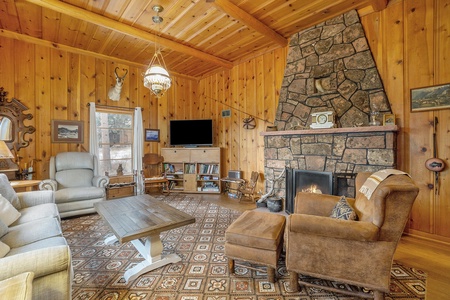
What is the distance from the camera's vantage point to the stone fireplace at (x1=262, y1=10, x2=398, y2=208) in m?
2.80

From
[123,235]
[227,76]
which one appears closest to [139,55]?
[227,76]

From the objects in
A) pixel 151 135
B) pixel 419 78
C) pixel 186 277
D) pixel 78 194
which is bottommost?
pixel 186 277

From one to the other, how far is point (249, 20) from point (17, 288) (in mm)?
3517

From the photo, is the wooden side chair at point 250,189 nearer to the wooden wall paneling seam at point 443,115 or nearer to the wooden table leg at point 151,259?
the wooden table leg at point 151,259

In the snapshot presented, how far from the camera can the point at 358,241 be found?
148cm

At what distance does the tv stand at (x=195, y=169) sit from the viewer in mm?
4969

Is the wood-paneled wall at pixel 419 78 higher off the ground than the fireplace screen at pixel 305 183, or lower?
higher

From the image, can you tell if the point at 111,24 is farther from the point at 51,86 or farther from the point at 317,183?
the point at 317,183

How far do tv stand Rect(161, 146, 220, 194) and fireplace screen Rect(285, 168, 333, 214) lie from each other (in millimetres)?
1931

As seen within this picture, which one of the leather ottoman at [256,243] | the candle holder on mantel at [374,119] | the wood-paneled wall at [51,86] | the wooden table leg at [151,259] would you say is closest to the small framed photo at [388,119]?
the candle holder on mantel at [374,119]

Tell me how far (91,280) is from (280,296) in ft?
5.30

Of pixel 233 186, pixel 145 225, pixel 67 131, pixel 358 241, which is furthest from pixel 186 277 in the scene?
pixel 67 131

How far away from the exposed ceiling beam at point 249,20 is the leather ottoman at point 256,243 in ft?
8.80

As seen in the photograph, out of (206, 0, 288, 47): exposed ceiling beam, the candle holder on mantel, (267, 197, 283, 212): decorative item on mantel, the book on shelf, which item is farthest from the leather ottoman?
the book on shelf
